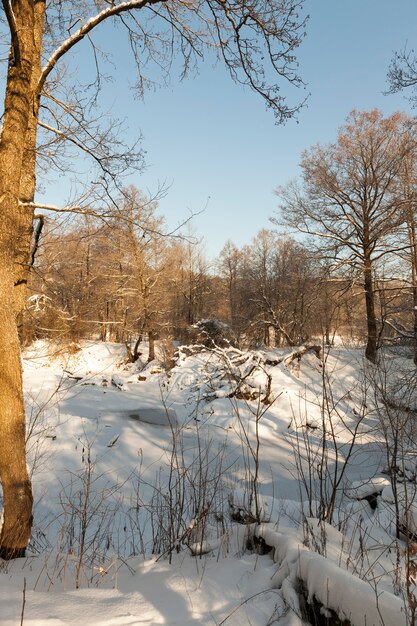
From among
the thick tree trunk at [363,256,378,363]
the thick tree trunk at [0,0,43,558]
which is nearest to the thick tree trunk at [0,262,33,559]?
the thick tree trunk at [0,0,43,558]

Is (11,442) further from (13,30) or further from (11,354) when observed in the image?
Result: (13,30)

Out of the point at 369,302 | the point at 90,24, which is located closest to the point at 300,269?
the point at 369,302

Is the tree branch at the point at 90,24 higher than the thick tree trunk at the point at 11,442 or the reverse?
higher

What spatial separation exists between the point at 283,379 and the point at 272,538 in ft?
34.2

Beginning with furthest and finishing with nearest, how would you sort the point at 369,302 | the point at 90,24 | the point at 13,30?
the point at 369,302 < the point at 90,24 < the point at 13,30

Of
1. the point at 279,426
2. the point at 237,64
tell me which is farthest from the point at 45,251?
the point at 279,426

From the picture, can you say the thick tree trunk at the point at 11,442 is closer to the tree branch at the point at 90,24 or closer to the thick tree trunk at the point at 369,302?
the tree branch at the point at 90,24

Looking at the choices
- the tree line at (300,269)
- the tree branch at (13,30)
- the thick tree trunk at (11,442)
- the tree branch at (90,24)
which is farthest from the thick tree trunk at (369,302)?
the thick tree trunk at (11,442)

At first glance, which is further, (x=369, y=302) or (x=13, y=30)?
(x=369, y=302)

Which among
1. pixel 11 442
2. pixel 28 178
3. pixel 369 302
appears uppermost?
pixel 28 178

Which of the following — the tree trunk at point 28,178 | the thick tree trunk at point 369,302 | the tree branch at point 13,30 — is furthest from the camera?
the thick tree trunk at point 369,302

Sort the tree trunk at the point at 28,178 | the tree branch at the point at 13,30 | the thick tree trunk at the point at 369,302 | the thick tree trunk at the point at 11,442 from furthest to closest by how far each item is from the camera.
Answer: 1. the thick tree trunk at the point at 369,302
2. the tree trunk at the point at 28,178
3. the tree branch at the point at 13,30
4. the thick tree trunk at the point at 11,442

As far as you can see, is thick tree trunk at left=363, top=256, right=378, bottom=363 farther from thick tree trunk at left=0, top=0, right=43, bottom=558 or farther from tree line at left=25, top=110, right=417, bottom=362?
thick tree trunk at left=0, top=0, right=43, bottom=558

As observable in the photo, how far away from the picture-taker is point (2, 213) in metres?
3.02
